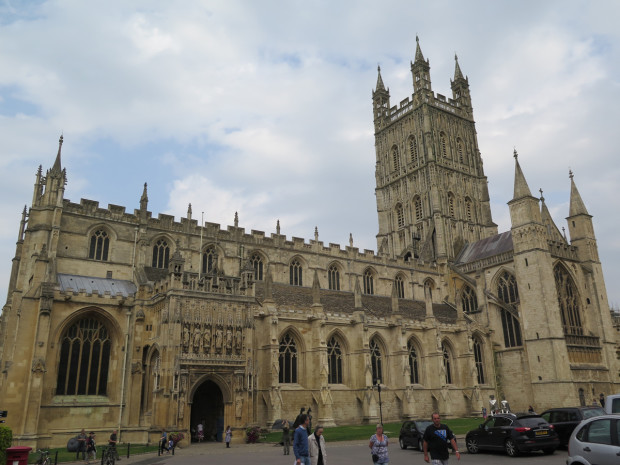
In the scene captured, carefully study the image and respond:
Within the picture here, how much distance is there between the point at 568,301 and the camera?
42938mm

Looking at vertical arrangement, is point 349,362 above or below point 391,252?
below

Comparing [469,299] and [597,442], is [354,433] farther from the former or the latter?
[469,299]

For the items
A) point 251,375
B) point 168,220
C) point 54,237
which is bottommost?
point 251,375

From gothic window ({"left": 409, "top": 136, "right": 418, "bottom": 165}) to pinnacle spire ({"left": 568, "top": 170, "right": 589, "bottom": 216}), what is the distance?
17041 millimetres

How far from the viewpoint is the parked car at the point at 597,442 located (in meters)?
9.23

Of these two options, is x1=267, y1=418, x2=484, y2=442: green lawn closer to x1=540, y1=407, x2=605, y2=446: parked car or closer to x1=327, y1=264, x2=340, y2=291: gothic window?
x1=540, y1=407, x2=605, y2=446: parked car

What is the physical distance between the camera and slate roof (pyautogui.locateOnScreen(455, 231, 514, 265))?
4868 cm

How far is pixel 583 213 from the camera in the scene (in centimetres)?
4622

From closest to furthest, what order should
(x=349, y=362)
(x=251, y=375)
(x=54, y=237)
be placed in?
(x=251, y=375), (x=54, y=237), (x=349, y=362)

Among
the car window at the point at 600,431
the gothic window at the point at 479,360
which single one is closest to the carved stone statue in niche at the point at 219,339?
the car window at the point at 600,431

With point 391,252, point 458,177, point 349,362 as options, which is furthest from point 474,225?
point 349,362

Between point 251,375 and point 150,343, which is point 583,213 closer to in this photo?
point 251,375

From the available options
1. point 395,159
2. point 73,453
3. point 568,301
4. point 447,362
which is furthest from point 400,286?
point 73,453

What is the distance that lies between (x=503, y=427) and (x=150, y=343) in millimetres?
18538
